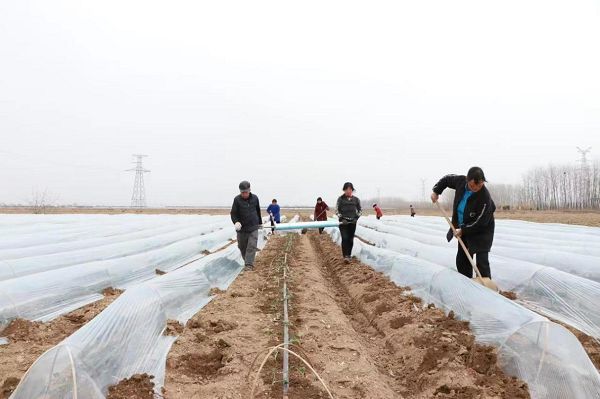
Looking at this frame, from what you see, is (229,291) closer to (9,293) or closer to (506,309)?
(9,293)

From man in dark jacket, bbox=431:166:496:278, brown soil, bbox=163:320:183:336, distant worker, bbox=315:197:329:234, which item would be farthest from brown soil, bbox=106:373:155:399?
distant worker, bbox=315:197:329:234

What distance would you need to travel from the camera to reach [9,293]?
14.2ft

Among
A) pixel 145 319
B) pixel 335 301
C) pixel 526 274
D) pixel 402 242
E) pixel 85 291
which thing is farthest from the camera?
pixel 402 242

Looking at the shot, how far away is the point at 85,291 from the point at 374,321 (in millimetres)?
3658

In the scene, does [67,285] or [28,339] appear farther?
[67,285]

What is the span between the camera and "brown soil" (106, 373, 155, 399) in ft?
8.96

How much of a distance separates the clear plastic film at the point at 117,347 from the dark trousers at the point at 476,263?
10.5ft

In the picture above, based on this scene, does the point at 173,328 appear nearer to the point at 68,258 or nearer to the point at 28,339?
the point at 28,339

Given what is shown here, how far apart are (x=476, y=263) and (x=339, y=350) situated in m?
2.00

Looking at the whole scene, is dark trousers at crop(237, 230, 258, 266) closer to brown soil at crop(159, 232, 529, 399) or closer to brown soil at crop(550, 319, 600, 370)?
brown soil at crop(159, 232, 529, 399)

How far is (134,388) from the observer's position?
286cm

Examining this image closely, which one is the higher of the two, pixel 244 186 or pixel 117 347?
pixel 244 186

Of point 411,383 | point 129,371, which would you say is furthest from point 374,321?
point 129,371

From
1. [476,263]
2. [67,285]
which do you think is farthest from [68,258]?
[476,263]
